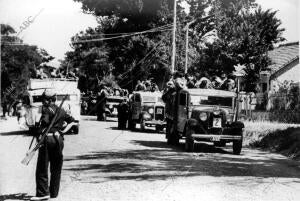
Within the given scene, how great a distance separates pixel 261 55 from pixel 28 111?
67.4ft

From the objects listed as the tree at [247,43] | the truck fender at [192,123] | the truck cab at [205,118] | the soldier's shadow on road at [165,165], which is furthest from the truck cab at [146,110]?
the tree at [247,43]

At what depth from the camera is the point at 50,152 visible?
8336mm

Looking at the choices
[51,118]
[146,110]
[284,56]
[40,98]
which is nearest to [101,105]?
[146,110]

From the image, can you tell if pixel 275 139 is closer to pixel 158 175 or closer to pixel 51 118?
pixel 158 175

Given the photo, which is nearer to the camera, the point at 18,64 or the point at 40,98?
the point at 40,98

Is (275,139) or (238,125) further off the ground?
(238,125)

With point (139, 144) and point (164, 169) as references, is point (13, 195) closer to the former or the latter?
point (164, 169)

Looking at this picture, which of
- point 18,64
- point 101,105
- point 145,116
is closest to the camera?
point 145,116

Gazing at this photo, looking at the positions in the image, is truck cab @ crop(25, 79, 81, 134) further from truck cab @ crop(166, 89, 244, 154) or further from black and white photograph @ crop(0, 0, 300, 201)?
truck cab @ crop(166, 89, 244, 154)

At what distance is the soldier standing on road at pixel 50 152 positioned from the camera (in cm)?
819

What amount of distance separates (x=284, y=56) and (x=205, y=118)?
107 feet

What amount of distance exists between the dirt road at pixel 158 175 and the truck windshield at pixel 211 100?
58.9 inches

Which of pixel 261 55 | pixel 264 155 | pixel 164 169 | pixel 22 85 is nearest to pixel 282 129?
pixel 264 155

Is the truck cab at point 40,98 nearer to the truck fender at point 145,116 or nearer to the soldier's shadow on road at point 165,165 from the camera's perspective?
the truck fender at point 145,116
